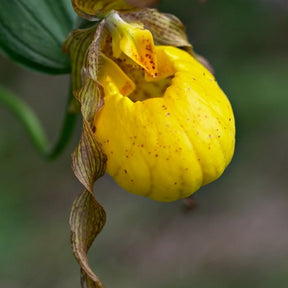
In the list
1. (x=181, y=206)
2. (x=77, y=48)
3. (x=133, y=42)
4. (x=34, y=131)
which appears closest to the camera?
(x=133, y=42)

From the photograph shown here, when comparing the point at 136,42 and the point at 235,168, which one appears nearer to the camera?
the point at 136,42

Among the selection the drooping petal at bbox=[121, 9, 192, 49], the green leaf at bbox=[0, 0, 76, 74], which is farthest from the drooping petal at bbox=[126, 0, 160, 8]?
the green leaf at bbox=[0, 0, 76, 74]

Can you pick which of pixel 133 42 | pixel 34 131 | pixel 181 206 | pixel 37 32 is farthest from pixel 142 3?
pixel 181 206

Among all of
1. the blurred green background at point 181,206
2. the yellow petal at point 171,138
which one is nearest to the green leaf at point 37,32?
the yellow petal at point 171,138

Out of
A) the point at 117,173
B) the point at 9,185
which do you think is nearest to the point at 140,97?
the point at 117,173

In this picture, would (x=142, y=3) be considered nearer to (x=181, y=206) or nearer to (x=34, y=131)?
(x=34, y=131)

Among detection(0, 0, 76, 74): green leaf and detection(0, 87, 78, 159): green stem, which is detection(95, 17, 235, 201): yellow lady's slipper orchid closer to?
detection(0, 0, 76, 74): green leaf

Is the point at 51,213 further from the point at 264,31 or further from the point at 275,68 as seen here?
the point at 264,31

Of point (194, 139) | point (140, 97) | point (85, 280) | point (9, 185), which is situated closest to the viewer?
point (194, 139)
